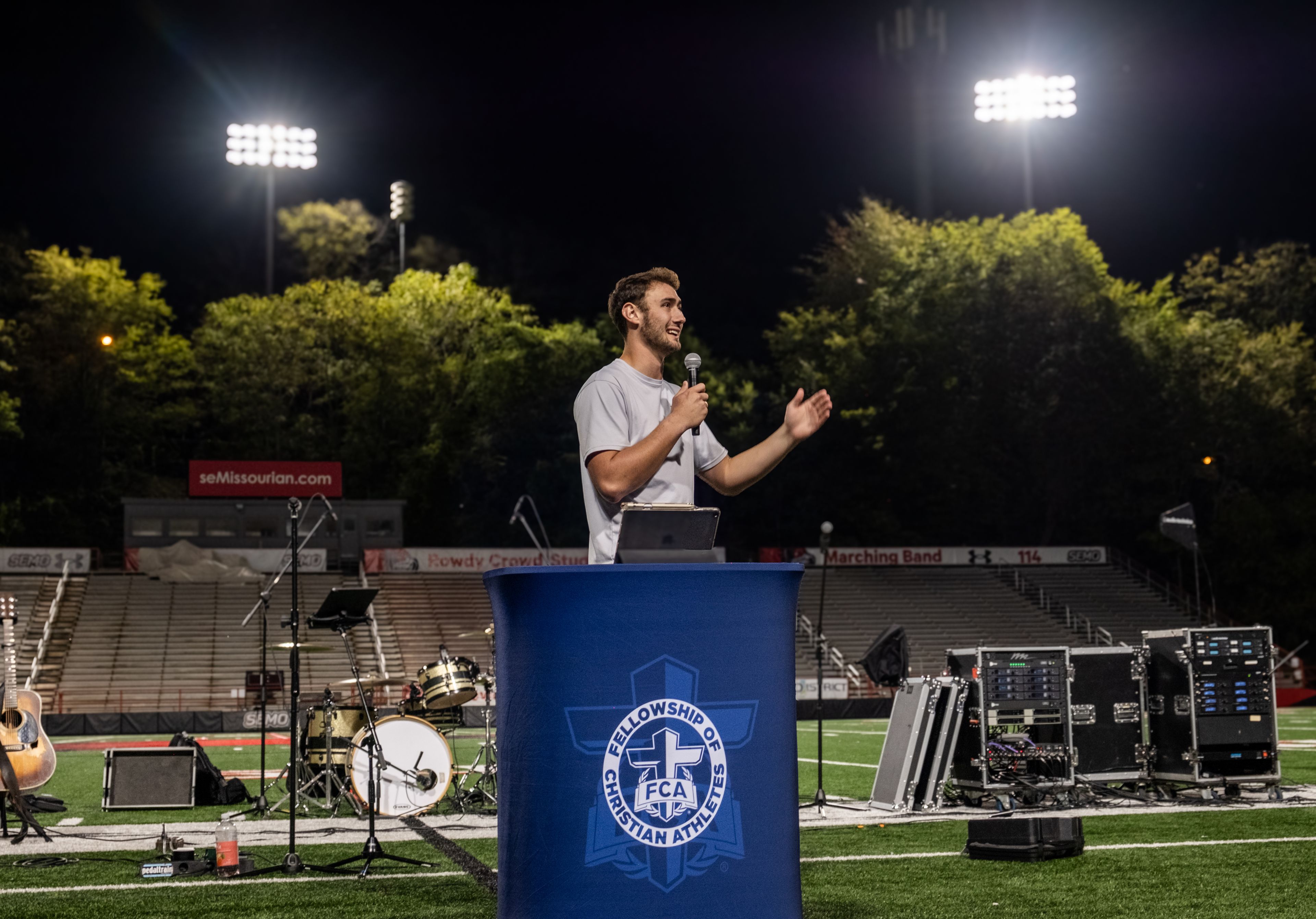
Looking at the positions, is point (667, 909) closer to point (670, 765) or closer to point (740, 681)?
point (670, 765)

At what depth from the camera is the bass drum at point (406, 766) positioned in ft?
35.6

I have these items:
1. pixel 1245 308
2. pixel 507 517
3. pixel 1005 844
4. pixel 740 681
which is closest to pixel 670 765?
pixel 740 681

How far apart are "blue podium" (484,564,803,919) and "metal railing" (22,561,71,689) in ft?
94.0

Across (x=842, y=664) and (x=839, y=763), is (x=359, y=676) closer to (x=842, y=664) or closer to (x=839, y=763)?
(x=839, y=763)

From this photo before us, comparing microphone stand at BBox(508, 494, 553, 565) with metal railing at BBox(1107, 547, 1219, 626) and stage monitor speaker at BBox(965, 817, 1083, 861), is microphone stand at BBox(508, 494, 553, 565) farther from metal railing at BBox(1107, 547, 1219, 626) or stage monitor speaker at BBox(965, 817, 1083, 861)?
metal railing at BBox(1107, 547, 1219, 626)

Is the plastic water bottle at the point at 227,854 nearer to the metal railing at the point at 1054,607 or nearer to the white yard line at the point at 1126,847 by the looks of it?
the white yard line at the point at 1126,847

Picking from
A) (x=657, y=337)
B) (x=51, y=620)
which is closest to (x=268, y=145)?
(x=51, y=620)

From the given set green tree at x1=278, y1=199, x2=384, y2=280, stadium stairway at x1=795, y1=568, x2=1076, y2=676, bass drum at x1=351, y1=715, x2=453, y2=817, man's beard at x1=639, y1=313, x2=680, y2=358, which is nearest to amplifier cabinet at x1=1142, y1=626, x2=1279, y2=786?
bass drum at x1=351, y1=715, x2=453, y2=817

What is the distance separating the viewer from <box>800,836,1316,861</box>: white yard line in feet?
25.3

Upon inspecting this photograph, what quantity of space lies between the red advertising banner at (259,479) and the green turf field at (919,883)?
32.4 metres

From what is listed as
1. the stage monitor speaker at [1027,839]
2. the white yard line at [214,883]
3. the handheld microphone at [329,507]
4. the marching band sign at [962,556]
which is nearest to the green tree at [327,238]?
the marching band sign at [962,556]

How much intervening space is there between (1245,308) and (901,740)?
47.0 metres

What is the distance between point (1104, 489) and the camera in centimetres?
4681

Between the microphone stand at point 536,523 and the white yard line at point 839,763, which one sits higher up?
the microphone stand at point 536,523
